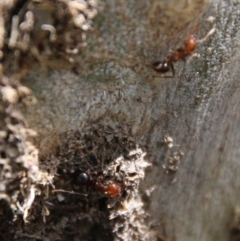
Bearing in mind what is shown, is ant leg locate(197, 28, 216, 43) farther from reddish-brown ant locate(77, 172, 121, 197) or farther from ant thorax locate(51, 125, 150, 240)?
reddish-brown ant locate(77, 172, 121, 197)

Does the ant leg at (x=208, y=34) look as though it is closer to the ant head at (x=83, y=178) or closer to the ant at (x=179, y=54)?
the ant at (x=179, y=54)

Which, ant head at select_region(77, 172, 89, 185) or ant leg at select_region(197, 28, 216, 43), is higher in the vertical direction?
ant leg at select_region(197, 28, 216, 43)

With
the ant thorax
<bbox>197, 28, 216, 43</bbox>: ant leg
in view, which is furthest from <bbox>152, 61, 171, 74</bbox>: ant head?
the ant thorax

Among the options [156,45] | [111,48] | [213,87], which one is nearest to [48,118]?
[111,48]

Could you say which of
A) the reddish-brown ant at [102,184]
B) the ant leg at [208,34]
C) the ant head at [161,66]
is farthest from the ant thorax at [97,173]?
the ant leg at [208,34]

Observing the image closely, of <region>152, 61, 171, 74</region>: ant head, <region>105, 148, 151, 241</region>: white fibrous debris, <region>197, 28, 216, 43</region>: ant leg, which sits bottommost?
<region>105, 148, 151, 241</region>: white fibrous debris

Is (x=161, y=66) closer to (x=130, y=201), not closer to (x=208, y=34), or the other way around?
(x=208, y=34)

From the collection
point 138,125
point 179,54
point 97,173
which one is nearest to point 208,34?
point 179,54
